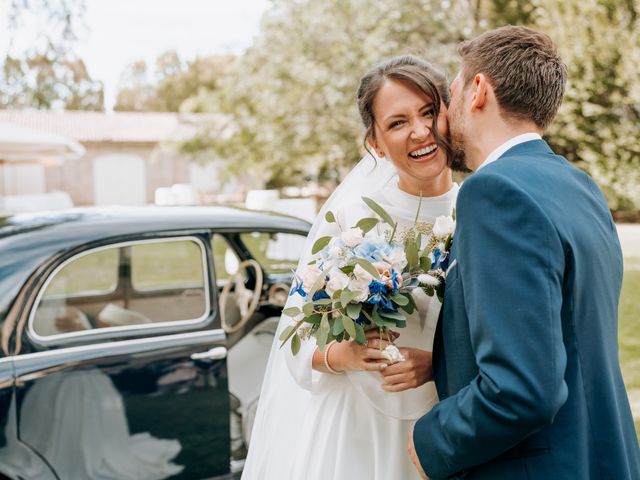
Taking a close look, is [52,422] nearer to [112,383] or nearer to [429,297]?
[112,383]

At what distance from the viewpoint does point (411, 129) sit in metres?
2.19

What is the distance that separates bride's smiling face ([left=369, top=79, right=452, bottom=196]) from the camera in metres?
2.19

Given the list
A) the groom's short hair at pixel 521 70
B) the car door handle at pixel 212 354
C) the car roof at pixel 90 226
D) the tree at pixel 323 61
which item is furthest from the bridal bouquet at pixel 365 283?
the tree at pixel 323 61

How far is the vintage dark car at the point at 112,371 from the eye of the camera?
2805mm

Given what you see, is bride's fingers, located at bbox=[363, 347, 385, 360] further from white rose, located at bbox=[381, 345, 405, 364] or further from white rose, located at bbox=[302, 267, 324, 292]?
white rose, located at bbox=[302, 267, 324, 292]

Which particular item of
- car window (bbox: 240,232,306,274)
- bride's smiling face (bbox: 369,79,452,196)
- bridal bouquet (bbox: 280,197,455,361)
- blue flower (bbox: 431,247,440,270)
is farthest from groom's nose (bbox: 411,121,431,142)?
car window (bbox: 240,232,306,274)

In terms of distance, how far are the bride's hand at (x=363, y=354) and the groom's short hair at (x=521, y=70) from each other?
0.68 metres

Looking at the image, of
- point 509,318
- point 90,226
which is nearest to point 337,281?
point 509,318

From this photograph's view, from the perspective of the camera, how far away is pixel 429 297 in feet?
6.40

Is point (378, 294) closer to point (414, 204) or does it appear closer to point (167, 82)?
point (414, 204)

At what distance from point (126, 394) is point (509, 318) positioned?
7.06 feet

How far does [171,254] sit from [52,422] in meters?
12.7

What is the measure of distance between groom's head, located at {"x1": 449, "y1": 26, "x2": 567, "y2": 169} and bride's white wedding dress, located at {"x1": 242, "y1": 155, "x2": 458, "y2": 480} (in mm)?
559

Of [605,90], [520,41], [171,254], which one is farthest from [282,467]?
[605,90]
